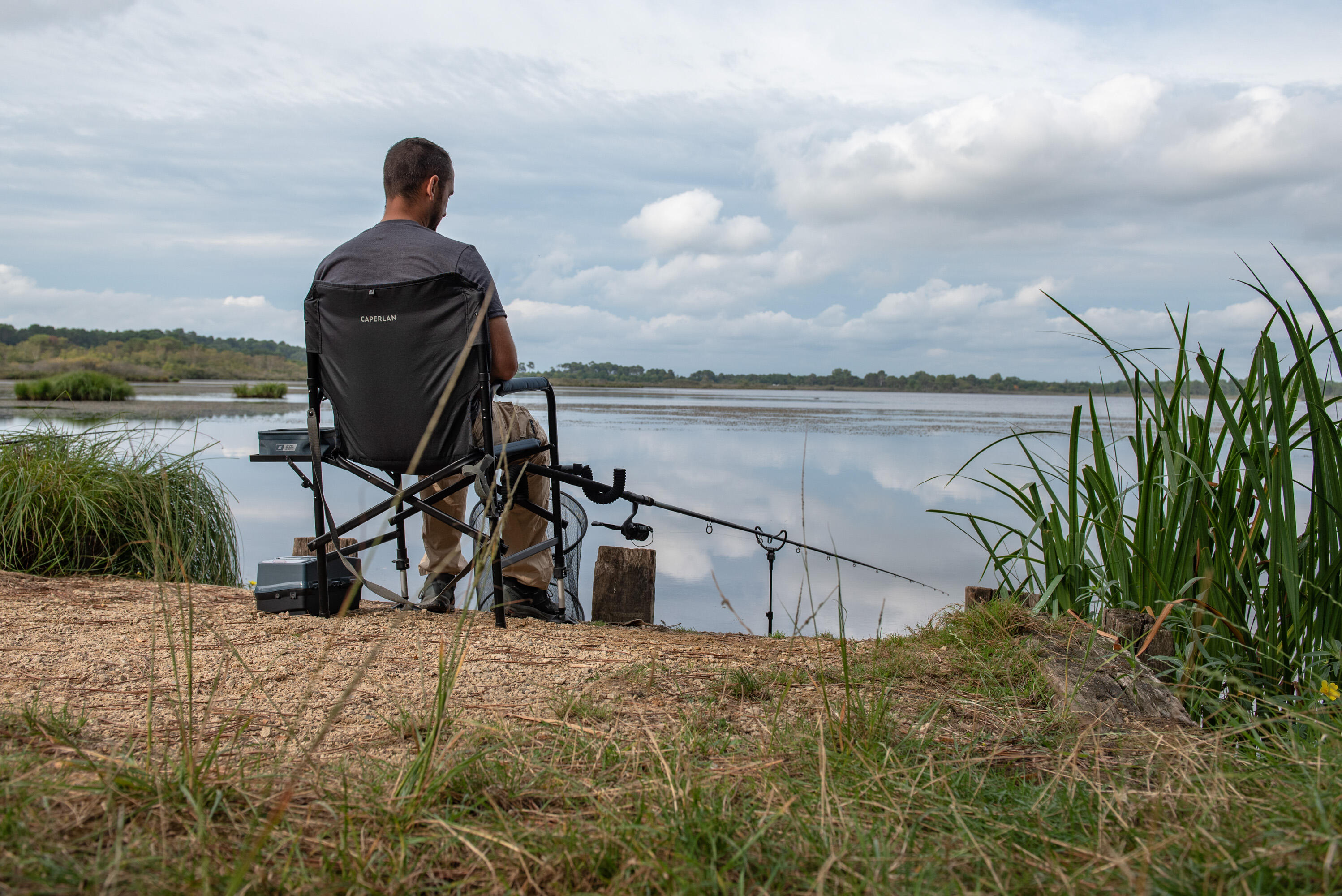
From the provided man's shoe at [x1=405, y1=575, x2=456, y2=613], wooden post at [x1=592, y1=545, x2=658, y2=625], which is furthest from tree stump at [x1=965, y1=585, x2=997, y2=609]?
man's shoe at [x1=405, y1=575, x2=456, y2=613]

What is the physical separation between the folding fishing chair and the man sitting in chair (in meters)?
0.07

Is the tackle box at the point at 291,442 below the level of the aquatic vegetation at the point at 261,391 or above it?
above

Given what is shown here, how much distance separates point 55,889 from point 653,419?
18832mm

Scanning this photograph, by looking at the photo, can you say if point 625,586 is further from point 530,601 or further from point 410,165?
point 410,165

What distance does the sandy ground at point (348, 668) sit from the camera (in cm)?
187

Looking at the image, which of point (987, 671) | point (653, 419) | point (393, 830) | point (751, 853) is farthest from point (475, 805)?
point (653, 419)

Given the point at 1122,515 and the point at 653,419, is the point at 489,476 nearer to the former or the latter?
the point at 1122,515

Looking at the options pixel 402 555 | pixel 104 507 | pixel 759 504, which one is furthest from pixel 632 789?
pixel 759 504

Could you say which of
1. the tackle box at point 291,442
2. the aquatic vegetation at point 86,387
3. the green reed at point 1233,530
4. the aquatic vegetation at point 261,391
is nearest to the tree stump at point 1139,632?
the green reed at point 1233,530

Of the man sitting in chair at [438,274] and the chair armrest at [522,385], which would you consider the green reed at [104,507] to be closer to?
the man sitting in chair at [438,274]

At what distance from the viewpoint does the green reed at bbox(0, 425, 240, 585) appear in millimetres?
4227

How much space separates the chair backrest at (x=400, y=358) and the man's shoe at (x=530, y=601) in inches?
30.5

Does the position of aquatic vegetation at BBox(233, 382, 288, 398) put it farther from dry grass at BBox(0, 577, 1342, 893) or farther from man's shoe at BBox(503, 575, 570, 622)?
dry grass at BBox(0, 577, 1342, 893)

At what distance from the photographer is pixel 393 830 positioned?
48.9 inches
